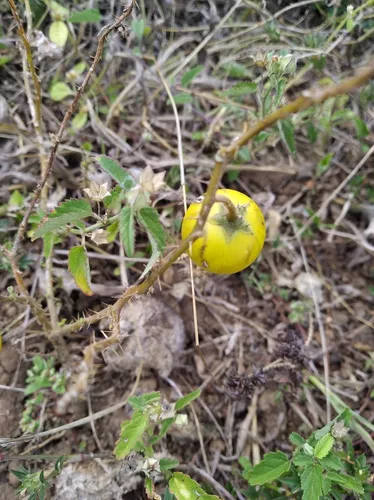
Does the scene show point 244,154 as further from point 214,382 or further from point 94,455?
point 94,455

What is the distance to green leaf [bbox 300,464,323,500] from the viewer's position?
1316mm

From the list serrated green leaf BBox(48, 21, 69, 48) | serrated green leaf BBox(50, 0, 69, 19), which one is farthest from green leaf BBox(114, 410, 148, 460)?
serrated green leaf BBox(50, 0, 69, 19)

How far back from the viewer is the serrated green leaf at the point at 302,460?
1.38 meters

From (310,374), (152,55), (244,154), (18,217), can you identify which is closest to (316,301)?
(310,374)

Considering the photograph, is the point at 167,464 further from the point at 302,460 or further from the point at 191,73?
the point at 191,73

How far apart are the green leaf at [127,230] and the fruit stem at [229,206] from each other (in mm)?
223

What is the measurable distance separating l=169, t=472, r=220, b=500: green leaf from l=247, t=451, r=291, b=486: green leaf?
0.52ft

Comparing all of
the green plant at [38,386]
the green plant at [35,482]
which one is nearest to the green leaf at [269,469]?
the green plant at [35,482]

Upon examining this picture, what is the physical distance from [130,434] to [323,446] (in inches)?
23.0

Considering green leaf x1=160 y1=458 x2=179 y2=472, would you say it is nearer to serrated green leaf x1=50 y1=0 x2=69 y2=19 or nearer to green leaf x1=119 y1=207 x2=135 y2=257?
green leaf x1=119 y1=207 x2=135 y2=257

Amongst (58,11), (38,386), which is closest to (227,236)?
(38,386)

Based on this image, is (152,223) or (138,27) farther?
(138,27)

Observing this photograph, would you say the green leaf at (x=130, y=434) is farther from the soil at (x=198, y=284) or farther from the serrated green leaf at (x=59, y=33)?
the serrated green leaf at (x=59, y=33)

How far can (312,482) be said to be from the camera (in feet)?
4.41
